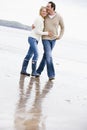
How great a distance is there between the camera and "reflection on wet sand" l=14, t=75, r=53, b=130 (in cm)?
676

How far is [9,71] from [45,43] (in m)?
1.22

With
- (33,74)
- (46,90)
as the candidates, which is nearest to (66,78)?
(33,74)

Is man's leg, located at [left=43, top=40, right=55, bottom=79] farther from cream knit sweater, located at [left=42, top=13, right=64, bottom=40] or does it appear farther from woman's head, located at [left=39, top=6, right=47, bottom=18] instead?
woman's head, located at [left=39, top=6, right=47, bottom=18]

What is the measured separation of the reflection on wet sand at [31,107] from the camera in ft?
22.2

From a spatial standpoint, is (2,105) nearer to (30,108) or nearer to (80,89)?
(30,108)

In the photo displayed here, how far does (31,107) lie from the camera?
8188 mm

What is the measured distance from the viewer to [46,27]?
42.8 feet

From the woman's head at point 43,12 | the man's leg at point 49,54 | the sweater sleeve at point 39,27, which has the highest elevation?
the woman's head at point 43,12

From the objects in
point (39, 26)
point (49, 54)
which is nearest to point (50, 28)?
point (39, 26)

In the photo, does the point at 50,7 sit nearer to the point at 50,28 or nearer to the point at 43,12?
the point at 43,12

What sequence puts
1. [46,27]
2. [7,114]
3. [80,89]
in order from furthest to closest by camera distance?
1. [46,27]
2. [80,89]
3. [7,114]

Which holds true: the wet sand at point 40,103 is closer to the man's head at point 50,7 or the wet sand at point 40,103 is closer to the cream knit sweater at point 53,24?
the cream knit sweater at point 53,24

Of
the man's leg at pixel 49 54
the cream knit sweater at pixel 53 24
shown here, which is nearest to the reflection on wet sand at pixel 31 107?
the man's leg at pixel 49 54

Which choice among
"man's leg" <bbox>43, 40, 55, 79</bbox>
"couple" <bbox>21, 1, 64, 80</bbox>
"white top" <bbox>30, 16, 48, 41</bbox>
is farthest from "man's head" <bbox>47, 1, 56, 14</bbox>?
"man's leg" <bbox>43, 40, 55, 79</bbox>
